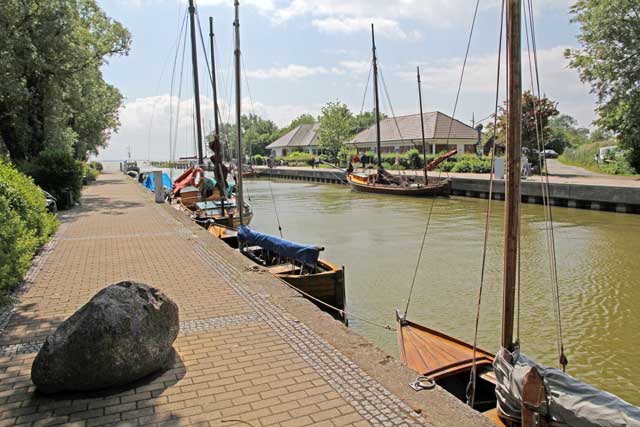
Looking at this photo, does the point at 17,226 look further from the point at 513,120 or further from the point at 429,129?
the point at 429,129

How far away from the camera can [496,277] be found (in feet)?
44.4

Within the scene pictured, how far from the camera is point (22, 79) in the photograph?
20938mm

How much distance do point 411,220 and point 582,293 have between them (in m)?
13.3

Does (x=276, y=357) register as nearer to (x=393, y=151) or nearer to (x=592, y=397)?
(x=592, y=397)

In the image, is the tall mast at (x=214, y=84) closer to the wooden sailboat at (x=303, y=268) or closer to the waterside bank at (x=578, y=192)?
the wooden sailboat at (x=303, y=268)

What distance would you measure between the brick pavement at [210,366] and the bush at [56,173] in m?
11.8

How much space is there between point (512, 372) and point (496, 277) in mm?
9213

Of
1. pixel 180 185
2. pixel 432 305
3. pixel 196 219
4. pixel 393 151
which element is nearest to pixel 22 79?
pixel 180 185

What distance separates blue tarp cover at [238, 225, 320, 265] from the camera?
9.73 m

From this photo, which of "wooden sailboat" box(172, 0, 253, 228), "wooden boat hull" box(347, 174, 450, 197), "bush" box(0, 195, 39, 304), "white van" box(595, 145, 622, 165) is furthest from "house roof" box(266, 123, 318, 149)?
"bush" box(0, 195, 39, 304)

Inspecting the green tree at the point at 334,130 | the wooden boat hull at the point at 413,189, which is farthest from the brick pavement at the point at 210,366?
the green tree at the point at 334,130

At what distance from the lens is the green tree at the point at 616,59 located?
28469mm

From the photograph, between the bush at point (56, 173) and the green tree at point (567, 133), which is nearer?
the bush at point (56, 173)

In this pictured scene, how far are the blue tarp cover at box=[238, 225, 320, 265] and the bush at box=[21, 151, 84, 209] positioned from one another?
12536 mm
